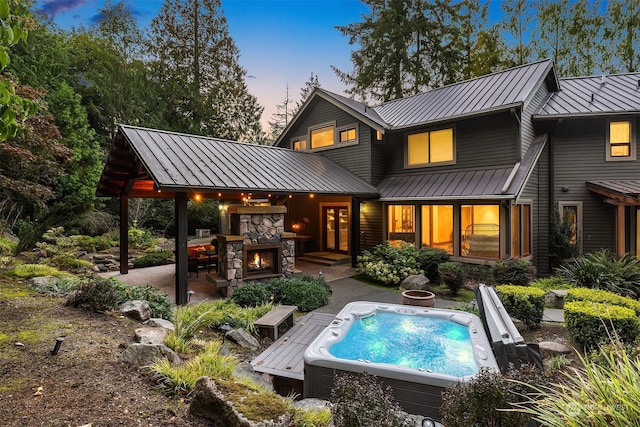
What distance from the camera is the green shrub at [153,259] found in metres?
11.9

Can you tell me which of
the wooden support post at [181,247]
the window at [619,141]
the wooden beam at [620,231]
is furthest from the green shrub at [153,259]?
the window at [619,141]

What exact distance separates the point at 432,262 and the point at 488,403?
7833 mm

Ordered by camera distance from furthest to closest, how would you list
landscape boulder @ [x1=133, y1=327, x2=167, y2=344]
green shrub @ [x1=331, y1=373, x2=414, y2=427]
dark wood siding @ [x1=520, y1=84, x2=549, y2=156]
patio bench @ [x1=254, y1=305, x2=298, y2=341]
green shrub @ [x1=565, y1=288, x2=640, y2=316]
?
dark wood siding @ [x1=520, y1=84, x2=549, y2=156] < patio bench @ [x1=254, y1=305, x2=298, y2=341] < green shrub @ [x1=565, y1=288, x2=640, y2=316] < landscape boulder @ [x1=133, y1=327, x2=167, y2=344] < green shrub @ [x1=331, y1=373, x2=414, y2=427]

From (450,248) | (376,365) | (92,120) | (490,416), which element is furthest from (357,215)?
(92,120)

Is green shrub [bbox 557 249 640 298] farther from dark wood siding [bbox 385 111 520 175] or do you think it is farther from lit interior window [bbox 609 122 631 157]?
lit interior window [bbox 609 122 631 157]

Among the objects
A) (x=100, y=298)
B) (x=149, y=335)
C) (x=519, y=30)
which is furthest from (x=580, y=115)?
(x=100, y=298)

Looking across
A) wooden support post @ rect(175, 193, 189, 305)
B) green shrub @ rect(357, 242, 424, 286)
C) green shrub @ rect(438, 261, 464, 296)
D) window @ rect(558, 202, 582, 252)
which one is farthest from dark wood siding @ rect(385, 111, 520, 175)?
wooden support post @ rect(175, 193, 189, 305)

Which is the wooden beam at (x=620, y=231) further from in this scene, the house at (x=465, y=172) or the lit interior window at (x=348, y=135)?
the lit interior window at (x=348, y=135)

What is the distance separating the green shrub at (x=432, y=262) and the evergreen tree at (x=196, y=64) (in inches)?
710

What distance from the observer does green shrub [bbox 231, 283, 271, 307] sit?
7340 millimetres

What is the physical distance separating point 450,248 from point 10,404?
10861 millimetres

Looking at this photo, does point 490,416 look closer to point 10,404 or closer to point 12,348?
point 10,404

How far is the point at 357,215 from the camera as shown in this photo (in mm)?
12047

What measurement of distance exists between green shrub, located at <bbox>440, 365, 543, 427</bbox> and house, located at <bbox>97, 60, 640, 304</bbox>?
20.6ft
